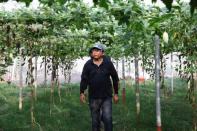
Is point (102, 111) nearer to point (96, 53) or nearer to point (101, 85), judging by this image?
point (101, 85)

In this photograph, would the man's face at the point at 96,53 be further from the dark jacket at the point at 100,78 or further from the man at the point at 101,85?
the dark jacket at the point at 100,78

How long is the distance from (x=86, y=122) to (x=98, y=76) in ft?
18.6

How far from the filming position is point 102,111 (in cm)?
734

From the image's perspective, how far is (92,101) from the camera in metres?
7.39

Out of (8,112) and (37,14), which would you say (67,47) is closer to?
(8,112)

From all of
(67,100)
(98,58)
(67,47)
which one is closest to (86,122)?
(67,47)

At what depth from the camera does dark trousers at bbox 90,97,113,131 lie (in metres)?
7.26

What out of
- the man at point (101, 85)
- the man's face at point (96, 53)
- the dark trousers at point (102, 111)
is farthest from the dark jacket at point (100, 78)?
the man's face at point (96, 53)

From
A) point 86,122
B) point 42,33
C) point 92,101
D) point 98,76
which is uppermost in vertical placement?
point 42,33

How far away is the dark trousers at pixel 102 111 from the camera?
23.8ft

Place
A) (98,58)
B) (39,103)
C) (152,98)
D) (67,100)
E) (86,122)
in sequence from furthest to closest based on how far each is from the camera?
(152,98)
(67,100)
(39,103)
(86,122)
(98,58)

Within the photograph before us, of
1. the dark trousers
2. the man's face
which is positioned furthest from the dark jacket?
the man's face

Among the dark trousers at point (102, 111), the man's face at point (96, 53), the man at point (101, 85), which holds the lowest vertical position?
the dark trousers at point (102, 111)

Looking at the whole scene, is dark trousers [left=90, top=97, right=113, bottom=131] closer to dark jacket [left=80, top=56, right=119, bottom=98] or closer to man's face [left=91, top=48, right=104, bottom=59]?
dark jacket [left=80, top=56, right=119, bottom=98]
